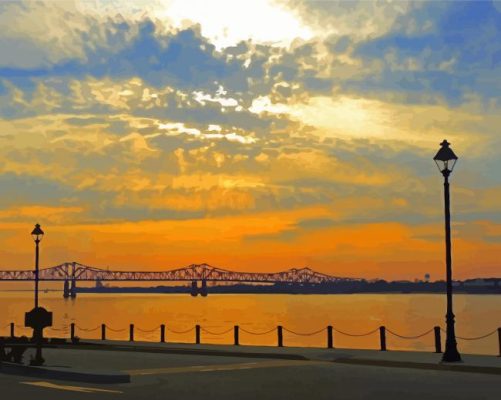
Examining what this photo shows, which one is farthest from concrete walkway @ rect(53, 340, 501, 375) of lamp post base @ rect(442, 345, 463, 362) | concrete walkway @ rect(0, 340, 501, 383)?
lamp post base @ rect(442, 345, 463, 362)

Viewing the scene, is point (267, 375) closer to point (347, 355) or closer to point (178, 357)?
point (347, 355)

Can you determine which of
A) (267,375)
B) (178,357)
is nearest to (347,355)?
(178,357)

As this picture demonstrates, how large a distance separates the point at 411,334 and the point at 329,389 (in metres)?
97.9

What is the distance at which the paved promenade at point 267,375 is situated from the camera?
19.3m

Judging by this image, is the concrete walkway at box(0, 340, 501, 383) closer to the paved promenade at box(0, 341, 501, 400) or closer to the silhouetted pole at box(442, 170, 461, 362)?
the paved promenade at box(0, 341, 501, 400)

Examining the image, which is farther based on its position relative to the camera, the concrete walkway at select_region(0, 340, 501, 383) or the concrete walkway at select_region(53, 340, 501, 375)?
the concrete walkway at select_region(53, 340, 501, 375)

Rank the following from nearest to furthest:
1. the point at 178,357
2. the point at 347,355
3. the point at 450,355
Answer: the point at 450,355
the point at 347,355
the point at 178,357

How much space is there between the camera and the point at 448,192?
94.5 feet

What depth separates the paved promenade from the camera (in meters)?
19.3

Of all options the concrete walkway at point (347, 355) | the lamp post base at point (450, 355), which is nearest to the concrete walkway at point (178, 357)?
the concrete walkway at point (347, 355)

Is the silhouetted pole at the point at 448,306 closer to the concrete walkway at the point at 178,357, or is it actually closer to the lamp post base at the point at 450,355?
the lamp post base at the point at 450,355

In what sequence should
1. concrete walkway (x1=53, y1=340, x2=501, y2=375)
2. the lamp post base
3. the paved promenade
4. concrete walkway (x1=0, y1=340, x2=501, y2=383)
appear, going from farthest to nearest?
the lamp post base < concrete walkway (x1=53, y1=340, x2=501, y2=375) < concrete walkway (x1=0, y1=340, x2=501, y2=383) < the paved promenade

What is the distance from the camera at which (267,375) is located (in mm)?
24188

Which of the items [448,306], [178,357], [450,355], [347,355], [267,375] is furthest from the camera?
[178,357]
